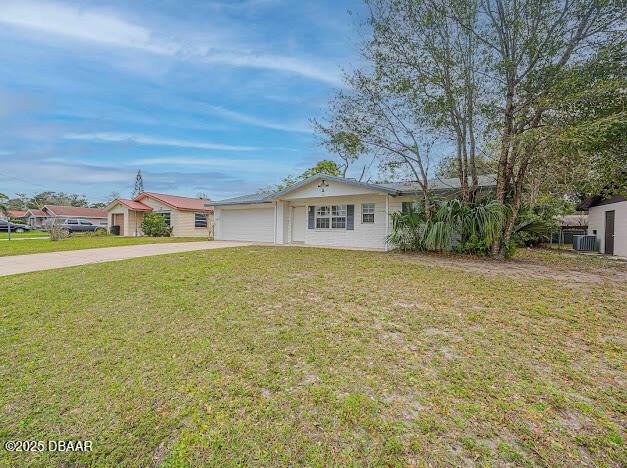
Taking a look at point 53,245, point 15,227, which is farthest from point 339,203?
point 15,227

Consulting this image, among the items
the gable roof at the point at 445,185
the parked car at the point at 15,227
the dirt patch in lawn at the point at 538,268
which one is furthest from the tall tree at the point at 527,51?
the parked car at the point at 15,227

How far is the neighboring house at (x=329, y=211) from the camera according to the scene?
43.2 ft

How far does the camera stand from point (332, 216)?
50.6 ft

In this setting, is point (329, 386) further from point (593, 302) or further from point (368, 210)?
point (368, 210)

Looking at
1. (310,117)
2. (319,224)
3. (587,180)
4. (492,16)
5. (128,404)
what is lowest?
(128,404)

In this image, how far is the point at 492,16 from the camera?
29.5 feet

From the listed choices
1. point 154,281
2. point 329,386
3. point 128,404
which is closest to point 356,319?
point 329,386

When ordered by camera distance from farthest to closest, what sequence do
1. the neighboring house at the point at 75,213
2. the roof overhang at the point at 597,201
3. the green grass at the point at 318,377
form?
the neighboring house at the point at 75,213
the roof overhang at the point at 597,201
the green grass at the point at 318,377

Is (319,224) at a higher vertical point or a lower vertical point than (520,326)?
higher

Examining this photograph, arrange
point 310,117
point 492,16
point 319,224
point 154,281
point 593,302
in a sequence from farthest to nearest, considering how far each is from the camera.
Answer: point 319,224 < point 310,117 < point 492,16 < point 154,281 < point 593,302

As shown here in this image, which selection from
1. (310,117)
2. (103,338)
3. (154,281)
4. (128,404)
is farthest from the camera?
(310,117)

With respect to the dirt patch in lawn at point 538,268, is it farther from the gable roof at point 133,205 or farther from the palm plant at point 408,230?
the gable roof at point 133,205

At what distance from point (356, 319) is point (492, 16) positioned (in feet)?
33.8

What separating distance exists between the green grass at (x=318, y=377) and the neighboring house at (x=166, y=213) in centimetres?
1853
